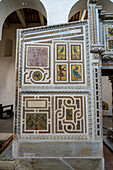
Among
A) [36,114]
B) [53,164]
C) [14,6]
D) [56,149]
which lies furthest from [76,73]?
[14,6]

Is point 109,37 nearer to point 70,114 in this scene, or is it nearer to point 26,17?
point 70,114

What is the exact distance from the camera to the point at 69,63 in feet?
11.1

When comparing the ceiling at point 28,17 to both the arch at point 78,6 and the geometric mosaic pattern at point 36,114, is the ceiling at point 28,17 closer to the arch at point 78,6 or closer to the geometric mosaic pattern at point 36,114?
the arch at point 78,6

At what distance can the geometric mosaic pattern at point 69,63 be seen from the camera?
332 centimetres

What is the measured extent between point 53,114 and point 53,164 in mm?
1072

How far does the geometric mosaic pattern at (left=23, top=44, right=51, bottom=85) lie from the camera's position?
329 centimetres

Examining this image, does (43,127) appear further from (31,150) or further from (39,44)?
(39,44)

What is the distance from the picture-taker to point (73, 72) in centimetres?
334

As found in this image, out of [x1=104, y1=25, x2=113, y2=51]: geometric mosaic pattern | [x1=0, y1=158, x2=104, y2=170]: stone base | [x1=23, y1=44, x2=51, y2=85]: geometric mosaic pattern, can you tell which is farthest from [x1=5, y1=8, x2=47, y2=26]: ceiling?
[x1=0, y1=158, x2=104, y2=170]: stone base

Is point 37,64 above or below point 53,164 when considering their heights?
above

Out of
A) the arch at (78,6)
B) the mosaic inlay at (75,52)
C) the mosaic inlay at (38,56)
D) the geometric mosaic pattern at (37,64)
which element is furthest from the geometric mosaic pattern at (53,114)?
the arch at (78,6)

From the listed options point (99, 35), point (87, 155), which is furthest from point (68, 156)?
point (99, 35)

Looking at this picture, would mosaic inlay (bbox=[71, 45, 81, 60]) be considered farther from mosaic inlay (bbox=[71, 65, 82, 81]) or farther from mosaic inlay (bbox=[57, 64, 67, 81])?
mosaic inlay (bbox=[57, 64, 67, 81])

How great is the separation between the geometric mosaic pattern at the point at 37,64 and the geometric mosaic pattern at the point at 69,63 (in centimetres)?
20
